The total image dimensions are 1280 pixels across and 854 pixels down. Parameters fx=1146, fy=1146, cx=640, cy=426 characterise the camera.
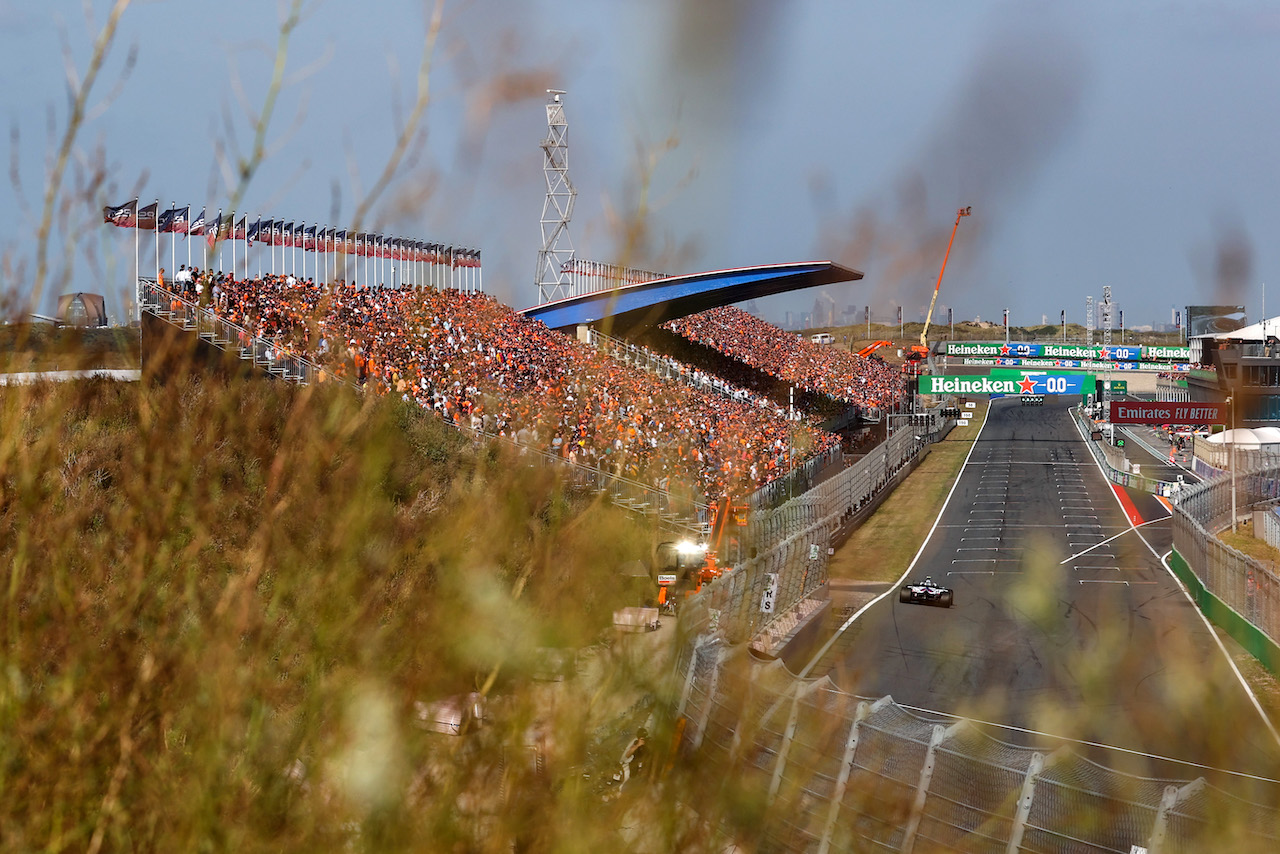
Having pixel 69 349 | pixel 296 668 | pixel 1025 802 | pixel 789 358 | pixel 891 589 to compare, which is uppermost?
pixel 789 358

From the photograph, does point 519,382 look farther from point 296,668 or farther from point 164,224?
point 296,668

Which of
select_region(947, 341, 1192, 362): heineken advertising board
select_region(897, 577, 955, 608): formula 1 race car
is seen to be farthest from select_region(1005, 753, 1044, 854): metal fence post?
select_region(947, 341, 1192, 362): heineken advertising board

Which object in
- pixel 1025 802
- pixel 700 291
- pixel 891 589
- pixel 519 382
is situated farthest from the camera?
pixel 700 291

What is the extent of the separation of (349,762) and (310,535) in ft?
2.46

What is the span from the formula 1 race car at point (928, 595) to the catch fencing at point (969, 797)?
19.6m

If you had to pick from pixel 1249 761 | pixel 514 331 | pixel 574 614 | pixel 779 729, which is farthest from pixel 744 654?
pixel 514 331

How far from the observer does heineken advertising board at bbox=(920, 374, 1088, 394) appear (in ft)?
216

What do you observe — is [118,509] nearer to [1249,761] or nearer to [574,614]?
[574,614]

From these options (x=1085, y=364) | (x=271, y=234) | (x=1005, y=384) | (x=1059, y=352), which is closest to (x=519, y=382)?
(x=271, y=234)

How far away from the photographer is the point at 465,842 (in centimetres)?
255

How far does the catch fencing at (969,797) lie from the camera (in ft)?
20.9

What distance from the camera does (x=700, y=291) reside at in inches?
1950

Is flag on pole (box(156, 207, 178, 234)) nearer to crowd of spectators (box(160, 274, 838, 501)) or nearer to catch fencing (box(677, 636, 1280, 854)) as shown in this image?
crowd of spectators (box(160, 274, 838, 501))

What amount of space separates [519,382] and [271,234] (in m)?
7.17
